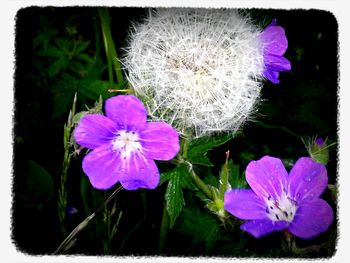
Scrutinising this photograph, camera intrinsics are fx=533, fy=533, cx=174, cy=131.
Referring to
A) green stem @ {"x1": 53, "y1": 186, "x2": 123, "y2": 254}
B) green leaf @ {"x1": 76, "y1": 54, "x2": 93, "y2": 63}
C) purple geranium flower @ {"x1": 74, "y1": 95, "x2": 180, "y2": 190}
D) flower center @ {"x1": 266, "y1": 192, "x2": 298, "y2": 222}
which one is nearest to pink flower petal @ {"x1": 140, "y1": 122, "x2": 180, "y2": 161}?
purple geranium flower @ {"x1": 74, "y1": 95, "x2": 180, "y2": 190}

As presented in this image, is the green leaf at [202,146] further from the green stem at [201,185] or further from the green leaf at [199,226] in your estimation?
the green leaf at [199,226]

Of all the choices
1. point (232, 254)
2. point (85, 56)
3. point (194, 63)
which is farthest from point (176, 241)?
point (85, 56)

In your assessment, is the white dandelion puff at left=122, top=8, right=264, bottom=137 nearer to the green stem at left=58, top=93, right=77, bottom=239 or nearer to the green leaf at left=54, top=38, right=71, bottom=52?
the green stem at left=58, top=93, right=77, bottom=239

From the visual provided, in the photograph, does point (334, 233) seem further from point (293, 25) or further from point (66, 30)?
point (66, 30)

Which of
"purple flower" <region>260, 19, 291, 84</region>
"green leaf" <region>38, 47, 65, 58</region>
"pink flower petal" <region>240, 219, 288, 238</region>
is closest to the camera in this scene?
"pink flower petal" <region>240, 219, 288, 238</region>

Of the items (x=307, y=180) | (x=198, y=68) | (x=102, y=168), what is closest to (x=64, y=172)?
(x=102, y=168)

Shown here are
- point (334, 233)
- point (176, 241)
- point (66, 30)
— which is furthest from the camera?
point (66, 30)

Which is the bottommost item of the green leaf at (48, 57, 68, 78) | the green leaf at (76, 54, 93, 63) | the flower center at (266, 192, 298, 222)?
the flower center at (266, 192, 298, 222)

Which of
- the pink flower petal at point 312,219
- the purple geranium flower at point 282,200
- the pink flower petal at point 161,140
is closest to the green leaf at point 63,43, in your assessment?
the pink flower petal at point 161,140
